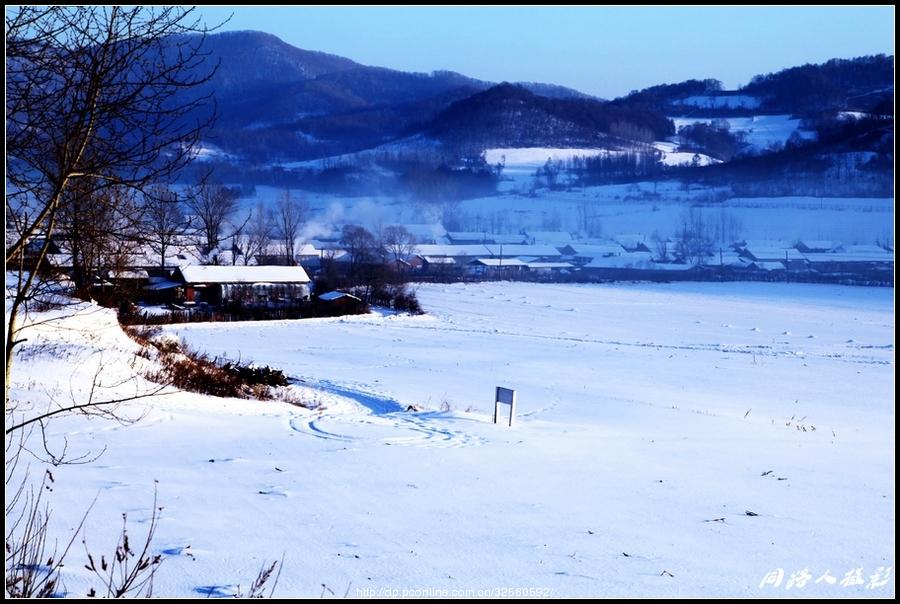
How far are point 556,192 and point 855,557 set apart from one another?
520ft

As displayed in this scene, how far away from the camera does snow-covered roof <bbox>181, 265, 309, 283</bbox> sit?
4781cm

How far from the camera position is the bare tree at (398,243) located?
9275 cm

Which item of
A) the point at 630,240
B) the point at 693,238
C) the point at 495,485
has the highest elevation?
the point at 693,238

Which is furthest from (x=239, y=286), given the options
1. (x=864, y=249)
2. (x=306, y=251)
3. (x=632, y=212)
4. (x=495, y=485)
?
(x=632, y=212)

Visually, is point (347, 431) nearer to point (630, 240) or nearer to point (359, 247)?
point (359, 247)

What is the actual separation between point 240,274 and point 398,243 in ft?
166

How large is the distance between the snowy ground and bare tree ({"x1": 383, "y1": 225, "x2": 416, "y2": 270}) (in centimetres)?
6989

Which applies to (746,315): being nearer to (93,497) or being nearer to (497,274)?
(497,274)

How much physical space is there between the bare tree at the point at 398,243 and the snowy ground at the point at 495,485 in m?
69.9

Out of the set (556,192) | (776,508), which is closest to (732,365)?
(776,508)

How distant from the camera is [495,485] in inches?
333

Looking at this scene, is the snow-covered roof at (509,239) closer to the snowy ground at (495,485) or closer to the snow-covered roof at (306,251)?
the snow-covered roof at (306,251)

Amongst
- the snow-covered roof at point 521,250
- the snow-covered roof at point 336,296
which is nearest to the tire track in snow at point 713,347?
the snow-covered roof at point 336,296

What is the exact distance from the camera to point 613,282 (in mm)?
79688
